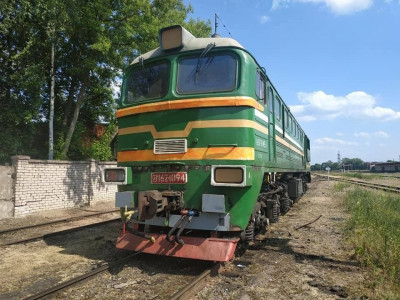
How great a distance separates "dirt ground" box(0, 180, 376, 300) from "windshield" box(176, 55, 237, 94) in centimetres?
292

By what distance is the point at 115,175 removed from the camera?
5684 mm

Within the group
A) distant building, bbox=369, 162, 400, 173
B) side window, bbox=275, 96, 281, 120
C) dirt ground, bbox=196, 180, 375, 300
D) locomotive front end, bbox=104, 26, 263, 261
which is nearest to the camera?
dirt ground, bbox=196, 180, 375, 300

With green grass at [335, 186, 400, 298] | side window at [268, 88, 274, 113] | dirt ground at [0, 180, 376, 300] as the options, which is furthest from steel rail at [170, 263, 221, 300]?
side window at [268, 88, 274, 113]

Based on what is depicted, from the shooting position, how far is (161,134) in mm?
5453

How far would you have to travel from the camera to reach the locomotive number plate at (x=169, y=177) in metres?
5.20

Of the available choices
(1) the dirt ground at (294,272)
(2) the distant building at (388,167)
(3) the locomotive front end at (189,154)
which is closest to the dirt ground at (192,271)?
(1) the dirt ground at (294,272)

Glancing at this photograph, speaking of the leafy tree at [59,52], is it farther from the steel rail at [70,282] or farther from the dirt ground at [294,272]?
the dirt ground at [294,272]

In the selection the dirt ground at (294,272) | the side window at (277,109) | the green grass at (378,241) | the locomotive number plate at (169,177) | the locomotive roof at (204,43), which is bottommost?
the dirt ground at (294,272)

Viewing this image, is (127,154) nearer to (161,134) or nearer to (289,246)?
(161,134)

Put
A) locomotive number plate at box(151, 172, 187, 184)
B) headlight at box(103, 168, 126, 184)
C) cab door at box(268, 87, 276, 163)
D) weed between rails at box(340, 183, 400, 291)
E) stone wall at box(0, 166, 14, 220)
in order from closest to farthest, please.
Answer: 1. weed between rails at box(340, 183, 400, 291)
2. locomotive number plate at box(151, 172, 187, 184)
3. headlight at box(103, 168, 126, 184)
4. cab door at box(268, 87, 276, 163)
5. stone wall at box(0, 166, 14, 220)

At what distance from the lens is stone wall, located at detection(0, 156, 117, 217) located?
34.7 feet

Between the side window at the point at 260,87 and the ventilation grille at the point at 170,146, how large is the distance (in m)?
1.62

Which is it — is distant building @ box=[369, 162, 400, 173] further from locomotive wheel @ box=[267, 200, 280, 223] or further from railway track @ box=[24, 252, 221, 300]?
railway track @ box=[24, 252, 221, 300]

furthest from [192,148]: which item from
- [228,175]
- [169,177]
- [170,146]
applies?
[228,175]
